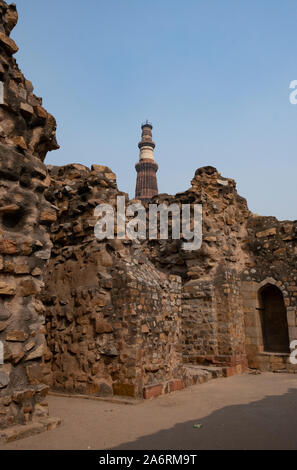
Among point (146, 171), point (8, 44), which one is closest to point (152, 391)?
point (8, 44)

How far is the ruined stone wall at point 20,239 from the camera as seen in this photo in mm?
3447

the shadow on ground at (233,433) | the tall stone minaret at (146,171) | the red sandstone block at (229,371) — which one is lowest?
the red sandstone block at (229,371)

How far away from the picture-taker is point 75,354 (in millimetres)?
5879

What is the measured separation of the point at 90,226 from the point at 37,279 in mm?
2691

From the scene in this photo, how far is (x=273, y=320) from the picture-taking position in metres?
10.3

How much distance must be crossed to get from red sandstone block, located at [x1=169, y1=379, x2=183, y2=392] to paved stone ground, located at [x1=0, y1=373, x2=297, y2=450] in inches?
6.4

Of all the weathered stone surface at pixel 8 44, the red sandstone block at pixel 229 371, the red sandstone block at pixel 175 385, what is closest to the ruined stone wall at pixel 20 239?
the weathered stone surface at pixel 8 44

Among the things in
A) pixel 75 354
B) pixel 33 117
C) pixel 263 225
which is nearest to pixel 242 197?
pixel 263 225

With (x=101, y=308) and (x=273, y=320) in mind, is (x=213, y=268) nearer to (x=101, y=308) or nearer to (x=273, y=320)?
(x=273, y=320)

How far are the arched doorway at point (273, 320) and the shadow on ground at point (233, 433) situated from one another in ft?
19.3

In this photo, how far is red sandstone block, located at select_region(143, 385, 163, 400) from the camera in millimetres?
5281

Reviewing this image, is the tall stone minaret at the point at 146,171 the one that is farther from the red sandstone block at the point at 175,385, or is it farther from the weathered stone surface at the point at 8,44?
the weathered stone surface at the point at 8,44

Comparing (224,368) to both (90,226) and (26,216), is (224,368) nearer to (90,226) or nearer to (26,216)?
(90,226)
